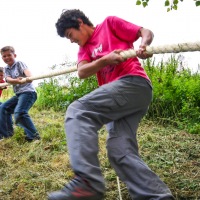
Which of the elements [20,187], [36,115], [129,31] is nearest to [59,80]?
[36,115]

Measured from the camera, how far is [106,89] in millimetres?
1867

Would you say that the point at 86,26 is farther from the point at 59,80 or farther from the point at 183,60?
the point at 59,80

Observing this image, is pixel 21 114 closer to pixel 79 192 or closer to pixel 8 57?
pixel 8 57

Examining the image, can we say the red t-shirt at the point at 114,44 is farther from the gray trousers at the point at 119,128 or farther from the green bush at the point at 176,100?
the green bush at the point at 176,100

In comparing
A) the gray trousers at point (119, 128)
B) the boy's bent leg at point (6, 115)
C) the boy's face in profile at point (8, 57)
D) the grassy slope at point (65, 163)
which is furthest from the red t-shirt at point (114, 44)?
the boy's bent leg at point (6, 115)

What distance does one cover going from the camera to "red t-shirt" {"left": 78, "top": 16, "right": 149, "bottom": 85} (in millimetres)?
2049

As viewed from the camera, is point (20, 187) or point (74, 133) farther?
point (20, 187)

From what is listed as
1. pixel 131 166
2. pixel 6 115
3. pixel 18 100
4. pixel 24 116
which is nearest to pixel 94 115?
pixel 131 166

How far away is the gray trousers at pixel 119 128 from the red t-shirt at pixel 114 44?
0.34 feet

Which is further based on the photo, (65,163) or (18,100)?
(18,100)

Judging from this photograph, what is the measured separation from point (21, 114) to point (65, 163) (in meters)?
1.28

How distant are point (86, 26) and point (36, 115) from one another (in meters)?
3.81

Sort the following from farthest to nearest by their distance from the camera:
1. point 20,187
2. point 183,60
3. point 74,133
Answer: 1. point 183,60
2. point 20,187
3. point 74,133

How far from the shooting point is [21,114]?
411cm
